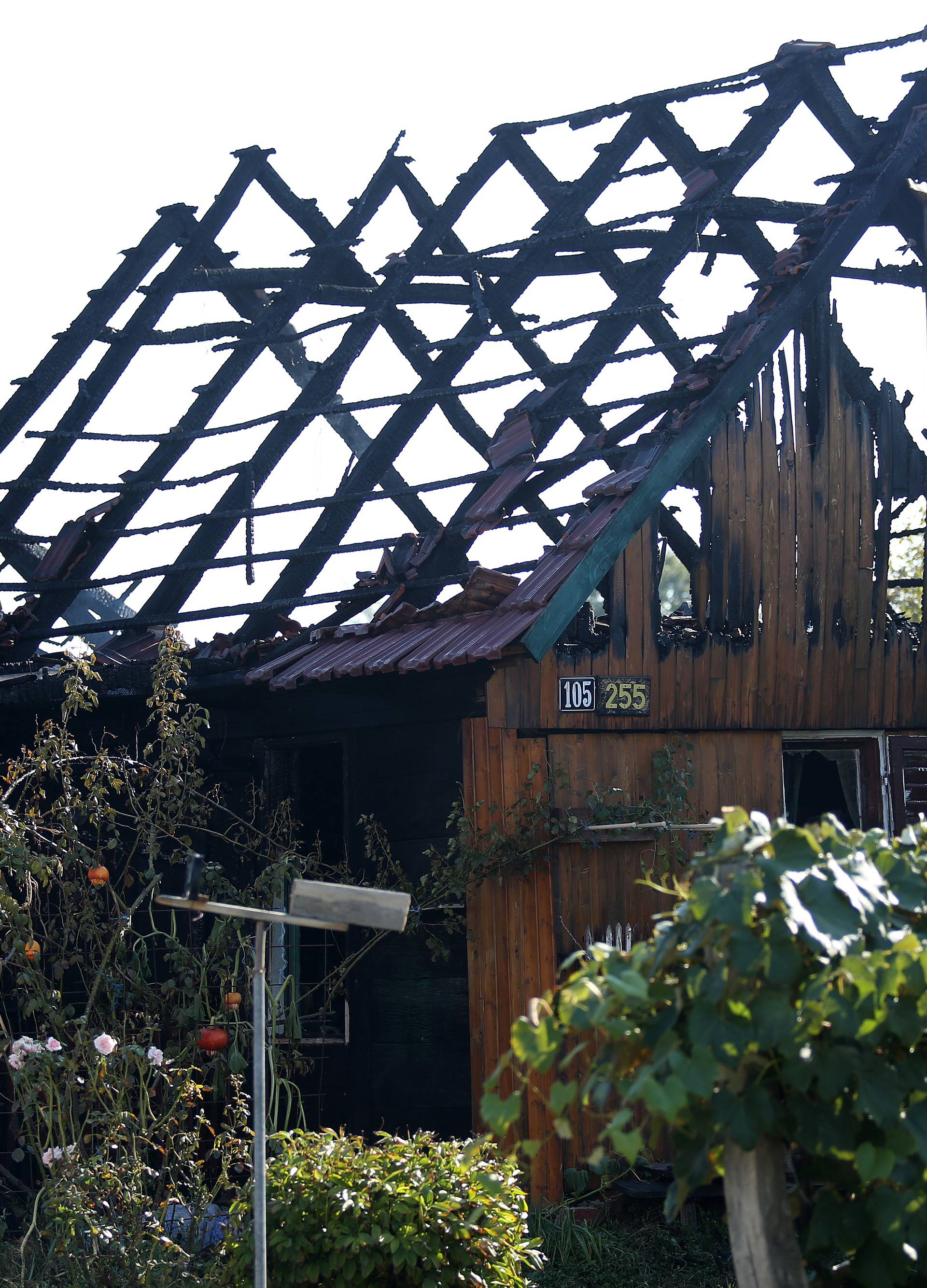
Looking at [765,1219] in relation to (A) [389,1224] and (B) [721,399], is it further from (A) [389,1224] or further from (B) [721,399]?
(B) [721,399]

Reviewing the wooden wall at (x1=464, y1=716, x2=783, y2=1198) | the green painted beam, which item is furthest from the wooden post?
the green painted beam

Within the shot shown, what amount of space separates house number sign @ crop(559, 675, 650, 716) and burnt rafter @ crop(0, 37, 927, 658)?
2.60 ft

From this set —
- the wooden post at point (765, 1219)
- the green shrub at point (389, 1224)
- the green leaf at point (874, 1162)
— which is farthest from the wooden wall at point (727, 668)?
the green leaf at point (874, 1162)

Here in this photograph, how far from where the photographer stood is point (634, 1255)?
6691 millimetres

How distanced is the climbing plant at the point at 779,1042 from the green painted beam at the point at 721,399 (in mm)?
4291

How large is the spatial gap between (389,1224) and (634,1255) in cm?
241

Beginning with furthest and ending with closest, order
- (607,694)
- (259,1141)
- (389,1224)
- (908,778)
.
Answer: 1. (908,778)
2. (607,694)
3. (389,1224)
4. (259,1141)

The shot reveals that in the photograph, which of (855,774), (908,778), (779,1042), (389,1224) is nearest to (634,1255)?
(389,1224)

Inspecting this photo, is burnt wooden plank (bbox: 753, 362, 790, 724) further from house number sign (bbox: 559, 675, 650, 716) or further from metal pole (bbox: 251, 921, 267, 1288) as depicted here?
metal pole (bbox: 251, 921, 267, 1288)

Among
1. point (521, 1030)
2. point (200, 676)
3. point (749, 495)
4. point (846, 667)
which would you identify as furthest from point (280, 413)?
point (521, 1030)

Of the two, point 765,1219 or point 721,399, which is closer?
point 765,1219

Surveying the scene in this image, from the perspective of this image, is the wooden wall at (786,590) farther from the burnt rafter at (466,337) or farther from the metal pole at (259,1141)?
the metal pole at (259,1141)

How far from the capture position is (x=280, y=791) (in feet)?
29.2

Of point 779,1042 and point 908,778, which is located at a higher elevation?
point 908,778
